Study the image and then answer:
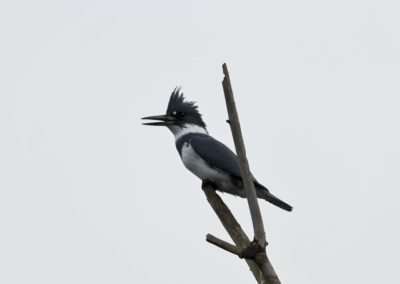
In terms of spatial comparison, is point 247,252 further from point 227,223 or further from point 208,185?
point 208,185

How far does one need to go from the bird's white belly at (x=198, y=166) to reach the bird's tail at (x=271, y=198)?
49 cm

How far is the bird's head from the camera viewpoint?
9938mm

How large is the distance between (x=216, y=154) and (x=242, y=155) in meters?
3.75

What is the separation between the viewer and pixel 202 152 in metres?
9.01

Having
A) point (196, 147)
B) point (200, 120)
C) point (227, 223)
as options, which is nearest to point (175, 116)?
point (200, 120)

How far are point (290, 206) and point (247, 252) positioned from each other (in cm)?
299

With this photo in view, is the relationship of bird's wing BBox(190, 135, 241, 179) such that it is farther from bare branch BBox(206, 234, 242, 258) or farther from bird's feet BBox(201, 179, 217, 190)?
bare branch BBox(206, 234, 242, 258)

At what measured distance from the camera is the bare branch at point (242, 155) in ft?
16.7

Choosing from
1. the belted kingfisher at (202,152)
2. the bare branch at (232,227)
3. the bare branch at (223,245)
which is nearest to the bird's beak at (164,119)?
the belted kingfisher at (202,152)

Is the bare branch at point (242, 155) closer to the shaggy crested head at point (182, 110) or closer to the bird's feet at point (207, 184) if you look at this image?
the bird's feet at point (207, 184)

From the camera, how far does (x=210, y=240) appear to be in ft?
17.7

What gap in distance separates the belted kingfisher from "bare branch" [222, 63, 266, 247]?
3.01m

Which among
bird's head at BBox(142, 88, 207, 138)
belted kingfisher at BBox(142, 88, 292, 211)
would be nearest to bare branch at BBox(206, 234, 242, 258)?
belted kingfisher at BBox(142, 88, 292, 211)

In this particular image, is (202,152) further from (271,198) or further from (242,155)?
(242,155)
